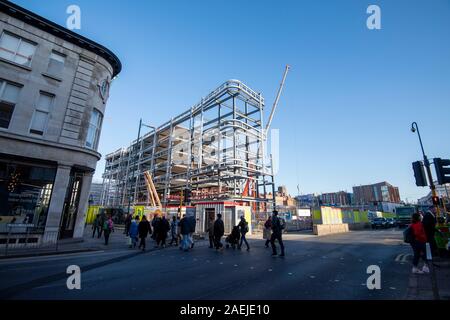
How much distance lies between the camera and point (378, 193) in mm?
115812

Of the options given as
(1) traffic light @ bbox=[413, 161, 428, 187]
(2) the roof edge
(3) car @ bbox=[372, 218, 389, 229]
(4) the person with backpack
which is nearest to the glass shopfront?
(2) the roof edge

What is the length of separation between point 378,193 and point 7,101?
137m

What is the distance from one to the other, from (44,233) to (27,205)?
6.35 ft

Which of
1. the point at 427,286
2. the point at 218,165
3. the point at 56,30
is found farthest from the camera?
the point at 218,165

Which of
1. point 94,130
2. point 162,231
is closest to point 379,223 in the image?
point 162,231

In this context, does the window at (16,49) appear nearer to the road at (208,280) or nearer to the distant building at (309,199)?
the road at (208,280)

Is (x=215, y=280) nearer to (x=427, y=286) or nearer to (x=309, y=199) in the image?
(x=427, y=286)

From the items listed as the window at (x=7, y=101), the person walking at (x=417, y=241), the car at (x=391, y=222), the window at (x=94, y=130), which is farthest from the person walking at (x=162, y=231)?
the car at (x=391, y=222)

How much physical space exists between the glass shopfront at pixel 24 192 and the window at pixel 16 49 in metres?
5.98

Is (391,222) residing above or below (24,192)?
below

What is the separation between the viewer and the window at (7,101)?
13.0 meters

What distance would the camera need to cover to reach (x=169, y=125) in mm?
38719

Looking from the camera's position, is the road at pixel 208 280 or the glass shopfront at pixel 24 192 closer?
the road at pixel 208 280
